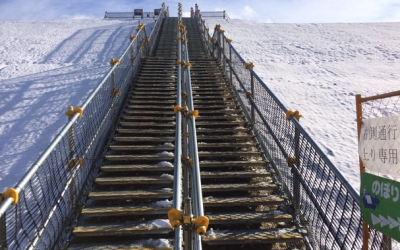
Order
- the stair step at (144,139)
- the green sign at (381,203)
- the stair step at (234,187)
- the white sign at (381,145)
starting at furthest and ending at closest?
the stair step at (144,139) → the stair step at (234,187) → the white sign at (381,145) → the green sign at (381,203)

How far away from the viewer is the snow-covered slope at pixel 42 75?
7022 millimetres

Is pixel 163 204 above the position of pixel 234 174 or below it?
below

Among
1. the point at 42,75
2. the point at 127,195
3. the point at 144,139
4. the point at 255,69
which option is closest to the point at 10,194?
the point at 127,195

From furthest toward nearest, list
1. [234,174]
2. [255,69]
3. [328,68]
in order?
[328,68]
[255,69]
[234,174]

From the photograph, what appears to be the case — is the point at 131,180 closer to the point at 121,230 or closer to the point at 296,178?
the point at 121,230

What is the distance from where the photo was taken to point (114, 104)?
6664mm

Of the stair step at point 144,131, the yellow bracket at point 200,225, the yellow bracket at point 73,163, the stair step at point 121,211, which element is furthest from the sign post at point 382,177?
the stair step at point 144,131

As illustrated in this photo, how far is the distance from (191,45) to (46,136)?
8.89 m

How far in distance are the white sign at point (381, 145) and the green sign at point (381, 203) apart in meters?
0.16

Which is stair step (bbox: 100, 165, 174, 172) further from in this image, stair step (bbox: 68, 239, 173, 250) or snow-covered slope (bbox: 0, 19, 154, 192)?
snow-covered slope (bbox: 0, 19, 154, 192)

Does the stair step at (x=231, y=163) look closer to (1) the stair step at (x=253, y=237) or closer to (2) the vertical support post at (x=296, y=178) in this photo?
(2) the vertical support post at (x=296, y=178)

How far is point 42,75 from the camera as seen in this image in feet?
38.9

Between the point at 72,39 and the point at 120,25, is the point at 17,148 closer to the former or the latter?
the point at 72,39

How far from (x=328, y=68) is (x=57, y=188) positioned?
13.2 metres
